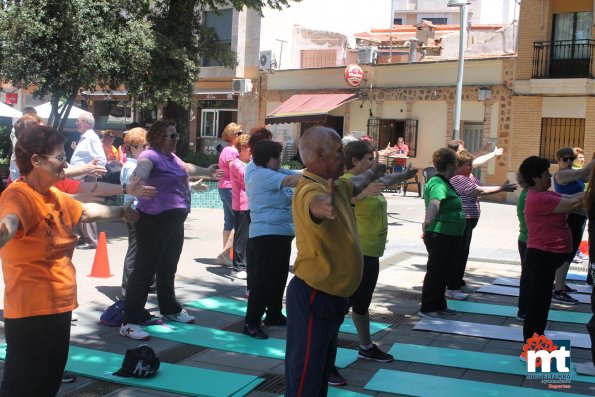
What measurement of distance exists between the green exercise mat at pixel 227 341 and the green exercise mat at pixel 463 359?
0.49 metres

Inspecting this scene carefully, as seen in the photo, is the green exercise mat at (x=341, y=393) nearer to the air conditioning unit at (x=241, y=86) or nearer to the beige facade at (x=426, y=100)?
the beige facade at (x=426, y=100)

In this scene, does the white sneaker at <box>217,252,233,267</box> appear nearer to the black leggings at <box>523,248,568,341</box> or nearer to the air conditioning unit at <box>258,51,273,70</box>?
the black leggings at <box>523,248,568,341</box>

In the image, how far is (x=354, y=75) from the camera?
27.9 m

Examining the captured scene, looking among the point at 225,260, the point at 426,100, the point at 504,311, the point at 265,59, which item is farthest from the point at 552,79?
the point at 504,311

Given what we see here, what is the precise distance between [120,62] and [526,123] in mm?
14977

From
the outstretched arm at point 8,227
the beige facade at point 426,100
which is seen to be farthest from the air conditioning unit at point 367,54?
the outstretched arm at point 8,227

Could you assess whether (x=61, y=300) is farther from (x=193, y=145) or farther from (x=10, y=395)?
(x=193, y=145)

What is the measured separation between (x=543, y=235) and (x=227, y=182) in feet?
15.9

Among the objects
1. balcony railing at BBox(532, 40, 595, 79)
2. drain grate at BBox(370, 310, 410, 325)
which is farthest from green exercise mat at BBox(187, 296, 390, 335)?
balcony railing at BBox(532, 40, 595, 79)

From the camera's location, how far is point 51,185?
12.9ft

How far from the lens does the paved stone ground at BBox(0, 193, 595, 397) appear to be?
5895 millimetres

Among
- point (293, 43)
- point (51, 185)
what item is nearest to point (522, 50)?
point (293, 43)

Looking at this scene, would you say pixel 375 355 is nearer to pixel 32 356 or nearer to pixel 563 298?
pixel 32 356

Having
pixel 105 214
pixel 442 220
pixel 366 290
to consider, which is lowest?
pixel 366 290
